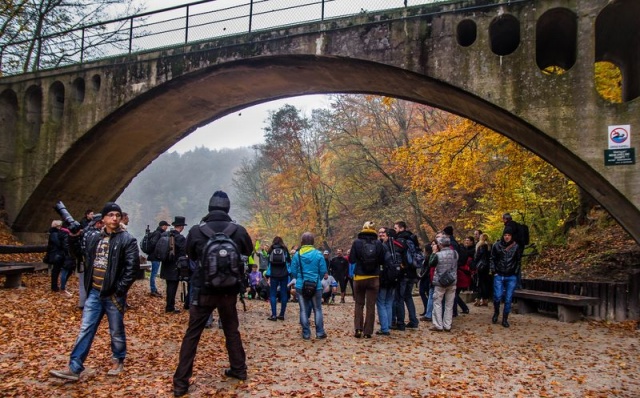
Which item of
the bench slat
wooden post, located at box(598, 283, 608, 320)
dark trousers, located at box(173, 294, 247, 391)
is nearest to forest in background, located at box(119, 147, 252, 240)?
the bench slat

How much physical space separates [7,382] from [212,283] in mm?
2445

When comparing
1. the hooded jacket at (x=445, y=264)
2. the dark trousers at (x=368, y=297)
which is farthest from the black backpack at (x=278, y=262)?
the hooded jacket at (x=445, y=264)

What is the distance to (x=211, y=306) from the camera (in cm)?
457

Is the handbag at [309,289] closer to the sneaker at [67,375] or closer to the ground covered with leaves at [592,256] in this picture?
the sneaker at [67,375]

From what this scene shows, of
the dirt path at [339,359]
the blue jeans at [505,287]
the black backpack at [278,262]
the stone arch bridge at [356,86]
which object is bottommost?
the dirt path at [339,359]

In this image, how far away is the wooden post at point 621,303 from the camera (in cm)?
857

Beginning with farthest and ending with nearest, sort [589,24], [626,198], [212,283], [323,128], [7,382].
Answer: [323,128] → [589,24] → [626,198] → [7,382] → [212,283]

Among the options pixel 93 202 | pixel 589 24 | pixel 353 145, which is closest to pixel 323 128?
pixel 353 145

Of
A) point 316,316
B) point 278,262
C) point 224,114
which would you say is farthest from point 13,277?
point 316,316

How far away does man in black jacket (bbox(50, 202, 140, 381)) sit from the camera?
4742 millimetres

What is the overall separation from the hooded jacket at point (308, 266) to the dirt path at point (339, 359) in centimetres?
95

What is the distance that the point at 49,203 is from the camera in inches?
591

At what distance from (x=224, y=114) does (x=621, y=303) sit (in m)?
11.2

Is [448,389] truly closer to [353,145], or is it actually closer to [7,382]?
[7,382]
